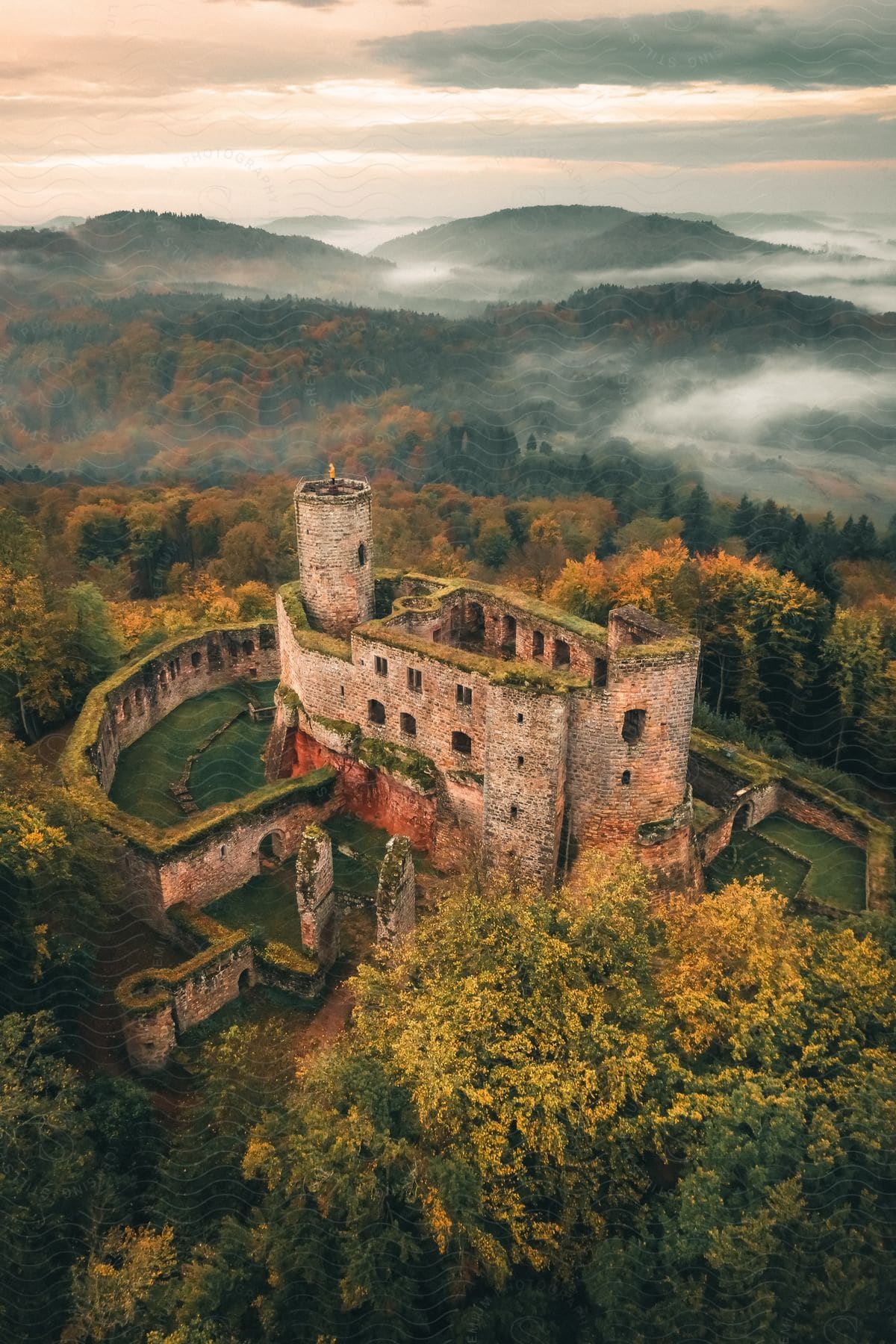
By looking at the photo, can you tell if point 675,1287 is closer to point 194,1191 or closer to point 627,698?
point 194,1191

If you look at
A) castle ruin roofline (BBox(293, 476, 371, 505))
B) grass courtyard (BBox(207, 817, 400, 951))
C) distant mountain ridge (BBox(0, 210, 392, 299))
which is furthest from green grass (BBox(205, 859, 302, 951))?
distant mountain ridge (BBox(0, 210, 392, 299))

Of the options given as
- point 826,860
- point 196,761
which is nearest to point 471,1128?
point 196,761

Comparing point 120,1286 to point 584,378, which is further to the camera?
point 584,378

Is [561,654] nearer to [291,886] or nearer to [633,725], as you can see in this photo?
[633,725]

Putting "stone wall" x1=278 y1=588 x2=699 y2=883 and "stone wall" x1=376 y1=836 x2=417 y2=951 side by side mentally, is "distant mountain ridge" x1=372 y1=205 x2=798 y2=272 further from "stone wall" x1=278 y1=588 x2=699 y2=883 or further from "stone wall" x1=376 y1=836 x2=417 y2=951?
"stone wall" x1=376 y1=836 x2=417 y2=951

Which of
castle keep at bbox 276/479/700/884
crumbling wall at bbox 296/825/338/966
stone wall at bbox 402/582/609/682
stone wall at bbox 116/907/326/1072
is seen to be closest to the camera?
stone wall at bbox 116/907/326/1072

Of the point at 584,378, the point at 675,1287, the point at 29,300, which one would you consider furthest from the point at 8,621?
the point at 584,378
